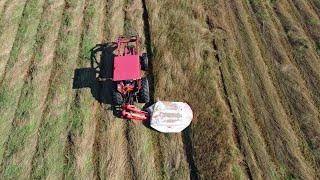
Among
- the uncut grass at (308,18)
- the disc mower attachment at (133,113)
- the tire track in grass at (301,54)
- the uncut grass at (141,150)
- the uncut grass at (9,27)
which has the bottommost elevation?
the uncut grass at (141,150)

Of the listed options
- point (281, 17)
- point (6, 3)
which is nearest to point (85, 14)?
point (6, 3)

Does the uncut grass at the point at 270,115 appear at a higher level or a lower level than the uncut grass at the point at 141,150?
higher

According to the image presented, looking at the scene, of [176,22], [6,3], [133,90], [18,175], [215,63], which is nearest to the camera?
[18,175]

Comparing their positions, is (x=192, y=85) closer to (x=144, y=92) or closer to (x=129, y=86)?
(x=144, y=92)

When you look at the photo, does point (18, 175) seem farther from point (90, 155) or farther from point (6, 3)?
point (6, 3)

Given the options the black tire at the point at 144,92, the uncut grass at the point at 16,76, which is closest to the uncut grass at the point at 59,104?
the uncut grass at the point at 16,76

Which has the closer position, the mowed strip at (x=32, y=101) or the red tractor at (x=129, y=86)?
the mowed strip at (x=32, y=101)

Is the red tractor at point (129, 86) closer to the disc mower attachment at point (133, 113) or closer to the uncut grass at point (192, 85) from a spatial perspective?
the disc mower attachment at point (133, 113)
